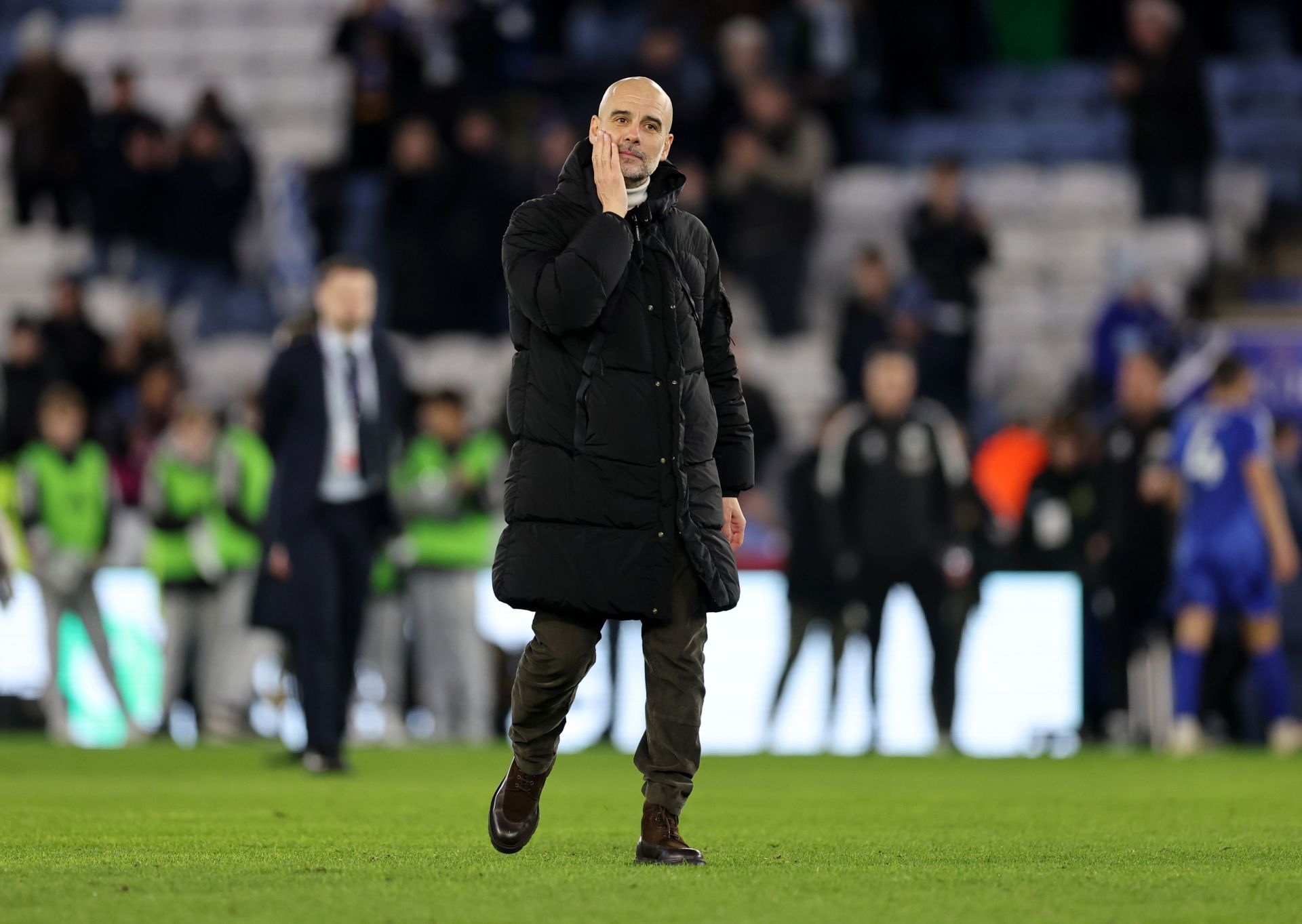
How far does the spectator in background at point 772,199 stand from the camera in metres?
19.4

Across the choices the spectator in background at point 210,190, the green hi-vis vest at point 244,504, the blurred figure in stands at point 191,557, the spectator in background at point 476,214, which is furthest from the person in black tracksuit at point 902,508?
the spectator in background at point 210,190

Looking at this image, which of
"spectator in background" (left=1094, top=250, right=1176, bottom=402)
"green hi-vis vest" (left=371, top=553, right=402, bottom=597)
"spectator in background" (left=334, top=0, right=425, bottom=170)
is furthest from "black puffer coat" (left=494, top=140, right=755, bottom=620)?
"spectator in background" (left=334, top=0, right=425, bottom=170)

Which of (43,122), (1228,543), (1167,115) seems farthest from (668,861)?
(43,122)

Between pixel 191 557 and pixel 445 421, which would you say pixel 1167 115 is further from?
pixel 191 557

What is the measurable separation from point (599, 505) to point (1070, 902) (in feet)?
5.33

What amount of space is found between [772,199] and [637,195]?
1307 cm

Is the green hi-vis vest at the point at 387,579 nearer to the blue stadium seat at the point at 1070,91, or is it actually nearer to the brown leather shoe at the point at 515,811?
the brown leather shoe at the point at 515,811

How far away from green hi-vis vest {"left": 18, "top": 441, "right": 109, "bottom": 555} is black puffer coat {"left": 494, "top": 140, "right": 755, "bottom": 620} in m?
9.96

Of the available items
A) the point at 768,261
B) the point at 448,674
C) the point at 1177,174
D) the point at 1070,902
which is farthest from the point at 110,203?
the point at 1070,902

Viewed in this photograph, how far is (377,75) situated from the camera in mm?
21234

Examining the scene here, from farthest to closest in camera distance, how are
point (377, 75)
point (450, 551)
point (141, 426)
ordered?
1. point (377, 75)
2. point (141, 426)
3. point (450, 551)

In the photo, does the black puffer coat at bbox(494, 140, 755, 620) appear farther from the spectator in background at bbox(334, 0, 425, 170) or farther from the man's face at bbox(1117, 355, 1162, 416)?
the spectator in background at bbox(334, 0, 425, 170)

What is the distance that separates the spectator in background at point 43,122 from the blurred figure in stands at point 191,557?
23.4 ft

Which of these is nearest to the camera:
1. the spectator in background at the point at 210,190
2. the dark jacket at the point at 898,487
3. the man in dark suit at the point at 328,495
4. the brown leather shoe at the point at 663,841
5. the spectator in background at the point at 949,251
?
the brown leather shoe at the point at 663,841
